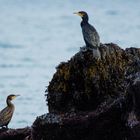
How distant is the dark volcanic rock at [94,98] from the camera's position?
42.2 ft

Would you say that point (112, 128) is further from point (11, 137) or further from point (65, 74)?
point (11, 137)

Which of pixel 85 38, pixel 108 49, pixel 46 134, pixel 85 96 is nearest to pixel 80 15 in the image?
A: pixel 85 38

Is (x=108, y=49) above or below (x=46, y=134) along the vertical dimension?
above

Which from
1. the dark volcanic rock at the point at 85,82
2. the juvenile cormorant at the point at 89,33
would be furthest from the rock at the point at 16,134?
the juvenile cormorant at the point at 89,33

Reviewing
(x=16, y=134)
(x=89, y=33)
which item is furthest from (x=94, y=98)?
(x=89, y=33)

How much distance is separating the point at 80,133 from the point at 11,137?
16.3 feet

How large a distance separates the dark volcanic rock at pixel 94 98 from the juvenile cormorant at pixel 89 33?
0.34m

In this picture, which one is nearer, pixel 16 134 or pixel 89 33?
pixel 16 134

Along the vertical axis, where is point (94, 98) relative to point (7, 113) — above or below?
below

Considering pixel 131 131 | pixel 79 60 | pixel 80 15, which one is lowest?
pixel 131 131

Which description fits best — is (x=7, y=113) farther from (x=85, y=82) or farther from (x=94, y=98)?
(x=94, y=98)

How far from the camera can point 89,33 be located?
2016 centimetres

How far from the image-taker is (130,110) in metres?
12.6

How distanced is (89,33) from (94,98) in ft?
12.3
